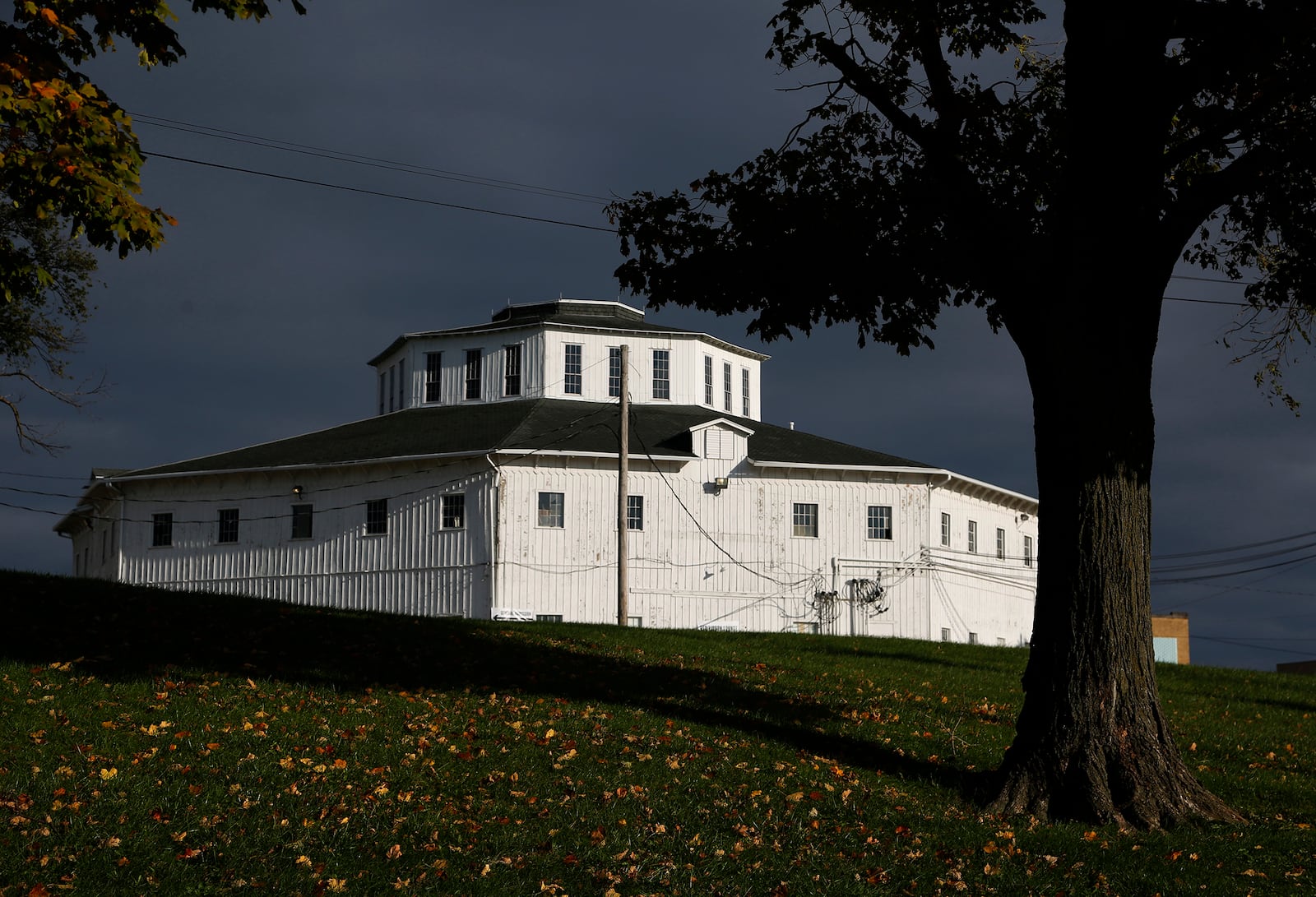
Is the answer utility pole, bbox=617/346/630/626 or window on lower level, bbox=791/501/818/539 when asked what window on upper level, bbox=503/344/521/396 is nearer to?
window on lower level, bbox=791/501/818/539

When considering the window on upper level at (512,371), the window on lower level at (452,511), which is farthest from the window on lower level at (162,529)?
the window on upper level at (512,371)

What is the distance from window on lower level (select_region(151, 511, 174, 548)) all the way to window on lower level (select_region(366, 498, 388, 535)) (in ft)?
24.4

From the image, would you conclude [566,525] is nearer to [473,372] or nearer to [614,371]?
[614,371]

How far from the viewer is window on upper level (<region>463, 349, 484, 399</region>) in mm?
51750

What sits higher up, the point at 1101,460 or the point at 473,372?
the point at 473,372

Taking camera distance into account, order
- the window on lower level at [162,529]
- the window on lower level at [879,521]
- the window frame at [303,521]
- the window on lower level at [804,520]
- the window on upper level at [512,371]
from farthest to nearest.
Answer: the window on upper level at [512,371] → the window on lower level at [162,529] → the window on lower level at [879,521] → the window on lower level at [804,520] → the window frame at [303,521]

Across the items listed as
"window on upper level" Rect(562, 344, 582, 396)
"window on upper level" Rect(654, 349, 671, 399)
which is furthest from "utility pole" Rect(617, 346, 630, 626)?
"window on upper level" Rect(654, 349, 671, 399)

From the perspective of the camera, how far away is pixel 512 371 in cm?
5134

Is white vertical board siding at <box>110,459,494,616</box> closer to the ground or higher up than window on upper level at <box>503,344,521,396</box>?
closer to the ground

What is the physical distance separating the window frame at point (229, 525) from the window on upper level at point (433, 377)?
9857mm

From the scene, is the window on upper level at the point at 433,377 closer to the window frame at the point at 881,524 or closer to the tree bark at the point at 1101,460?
the window frame at the point at 881,524

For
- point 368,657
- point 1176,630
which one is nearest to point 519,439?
point 368,657

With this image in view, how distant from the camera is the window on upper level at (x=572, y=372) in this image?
5078 centimetres

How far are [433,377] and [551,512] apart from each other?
12.2 meters
